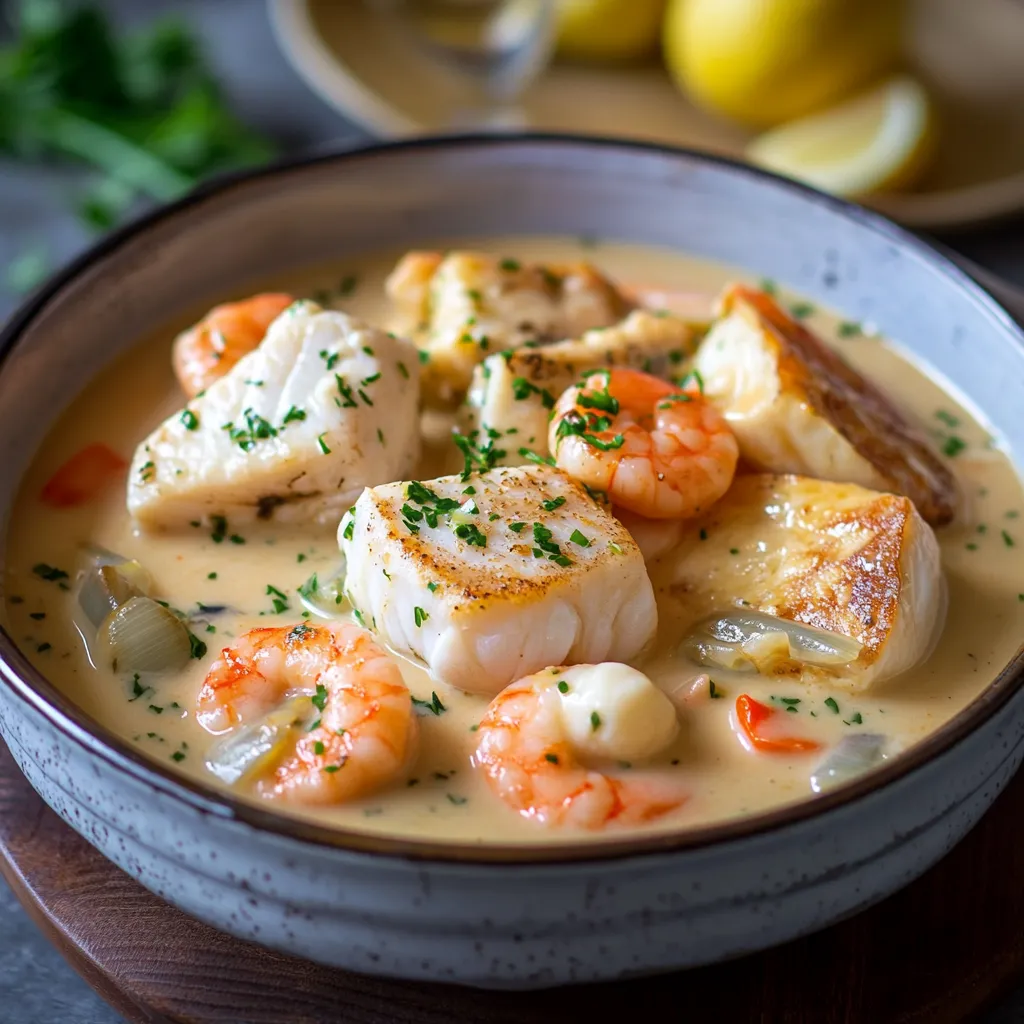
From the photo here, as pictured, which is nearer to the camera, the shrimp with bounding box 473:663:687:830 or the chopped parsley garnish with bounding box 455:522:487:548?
the shrimp with bounding box 473:663:687:830

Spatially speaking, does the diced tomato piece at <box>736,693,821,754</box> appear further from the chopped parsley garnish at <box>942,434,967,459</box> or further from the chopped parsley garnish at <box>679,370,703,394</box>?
the chopped parsley garnish at <box>942,434,967,459</box>

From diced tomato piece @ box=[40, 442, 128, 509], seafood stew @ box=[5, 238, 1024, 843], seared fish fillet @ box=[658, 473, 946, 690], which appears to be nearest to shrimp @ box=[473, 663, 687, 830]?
seafood stew @ box=[5, 238, 1024, 843]

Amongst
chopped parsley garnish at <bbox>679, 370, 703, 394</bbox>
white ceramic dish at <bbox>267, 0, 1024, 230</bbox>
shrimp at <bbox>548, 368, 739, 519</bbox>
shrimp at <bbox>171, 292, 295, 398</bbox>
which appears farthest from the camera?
white ceramic dish at <bbox>267, 0, 1024, 230</bbox>

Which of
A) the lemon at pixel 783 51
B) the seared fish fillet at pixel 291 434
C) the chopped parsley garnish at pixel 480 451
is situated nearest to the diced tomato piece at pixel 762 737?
the chopped parsley garnish at pixel 480 451

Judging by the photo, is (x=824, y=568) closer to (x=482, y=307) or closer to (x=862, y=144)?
(x=482, y=307)

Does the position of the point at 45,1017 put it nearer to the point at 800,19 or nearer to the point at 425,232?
the point at 425,232

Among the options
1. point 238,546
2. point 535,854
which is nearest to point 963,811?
point 535,854
